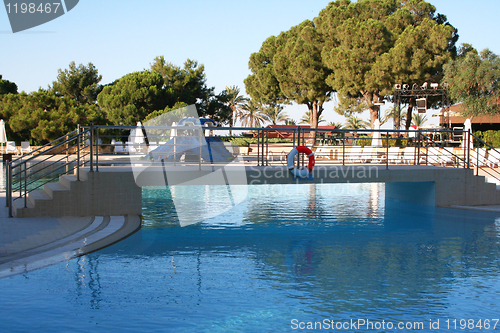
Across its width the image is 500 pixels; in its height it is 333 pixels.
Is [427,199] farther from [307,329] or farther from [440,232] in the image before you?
[307,329]

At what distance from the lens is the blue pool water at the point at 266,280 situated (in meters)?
4.48

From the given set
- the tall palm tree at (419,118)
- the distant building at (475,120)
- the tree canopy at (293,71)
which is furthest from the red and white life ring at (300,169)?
the tall palm tree at (419,118)

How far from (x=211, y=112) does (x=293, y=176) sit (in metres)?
45.5

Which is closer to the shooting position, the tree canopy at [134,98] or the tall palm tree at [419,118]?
the tree canopy at [134,98]

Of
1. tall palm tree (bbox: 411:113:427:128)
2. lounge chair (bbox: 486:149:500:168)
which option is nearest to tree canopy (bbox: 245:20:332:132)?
lounge chair (bbox: 486:149:500:168)

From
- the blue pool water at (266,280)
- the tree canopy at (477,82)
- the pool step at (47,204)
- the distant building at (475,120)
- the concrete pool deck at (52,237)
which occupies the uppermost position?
the tree canopy at (477,82)

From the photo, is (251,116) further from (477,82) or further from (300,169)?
(300,169)

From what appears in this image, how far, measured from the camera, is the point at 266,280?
18.5ft

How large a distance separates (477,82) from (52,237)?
28363mm

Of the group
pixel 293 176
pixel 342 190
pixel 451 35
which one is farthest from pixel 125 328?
pixel 451 35

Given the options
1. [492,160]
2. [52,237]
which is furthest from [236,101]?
[52,237]

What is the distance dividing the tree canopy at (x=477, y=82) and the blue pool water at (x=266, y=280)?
21.8 meters

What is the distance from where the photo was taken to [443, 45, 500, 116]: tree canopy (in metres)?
27.8

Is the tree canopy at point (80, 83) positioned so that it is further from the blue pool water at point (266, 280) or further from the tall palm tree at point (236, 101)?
the blue pool water at point (266, 280)
